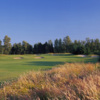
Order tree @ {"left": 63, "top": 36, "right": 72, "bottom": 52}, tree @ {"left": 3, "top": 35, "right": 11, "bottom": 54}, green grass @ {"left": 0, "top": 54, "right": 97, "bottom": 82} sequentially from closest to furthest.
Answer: green grass @ {"left": 0, "top": 54, "right": 97, "bottom": 82}
tree @ {"left": 3, "top": 35, "right": 11, "bottom": 54}
tree @ {"left": 63, "top": 36, "right": 72, "bottom": 52}

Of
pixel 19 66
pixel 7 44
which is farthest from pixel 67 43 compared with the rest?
pixel 19 66

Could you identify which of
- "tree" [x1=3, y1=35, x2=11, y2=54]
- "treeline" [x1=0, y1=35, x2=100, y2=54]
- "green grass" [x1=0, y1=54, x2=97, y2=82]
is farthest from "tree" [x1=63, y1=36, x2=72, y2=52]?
"green grass" [x1=0, y1=54, x2=97, y2=82]

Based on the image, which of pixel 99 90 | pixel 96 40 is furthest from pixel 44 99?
pixel 96 40

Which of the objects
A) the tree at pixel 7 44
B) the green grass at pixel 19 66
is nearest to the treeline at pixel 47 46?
the tree at pixel 7 44

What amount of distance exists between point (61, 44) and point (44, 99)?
2145 inches

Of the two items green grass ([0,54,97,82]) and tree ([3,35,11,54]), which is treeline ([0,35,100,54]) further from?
green grass ([0,54,97,82])

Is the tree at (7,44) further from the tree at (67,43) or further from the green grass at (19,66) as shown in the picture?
the green grass at (19,66)

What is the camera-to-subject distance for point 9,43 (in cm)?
5138

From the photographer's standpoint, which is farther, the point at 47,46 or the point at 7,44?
the point at 47,46

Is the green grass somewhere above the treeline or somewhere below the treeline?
below

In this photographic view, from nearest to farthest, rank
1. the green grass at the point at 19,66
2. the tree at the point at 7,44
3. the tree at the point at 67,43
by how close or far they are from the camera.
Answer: the green grass at the point at 19,66 < the tree at the point at 7,44 < the tree at the point at 67,43

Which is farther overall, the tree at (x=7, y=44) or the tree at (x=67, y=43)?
the tree at (x=67, y=43)

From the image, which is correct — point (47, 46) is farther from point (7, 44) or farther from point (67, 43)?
point (7, 44)

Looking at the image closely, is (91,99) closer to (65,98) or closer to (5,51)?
(65,98)
